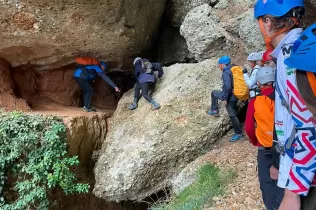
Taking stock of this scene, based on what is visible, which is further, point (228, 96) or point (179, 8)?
point (179, 8)

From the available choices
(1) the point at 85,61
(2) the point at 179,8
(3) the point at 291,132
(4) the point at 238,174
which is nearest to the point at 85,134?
(1) the point at 85,61

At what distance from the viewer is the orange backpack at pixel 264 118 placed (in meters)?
2.29

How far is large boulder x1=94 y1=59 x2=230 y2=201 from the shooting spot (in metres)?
6.28

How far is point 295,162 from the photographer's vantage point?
4.84ft

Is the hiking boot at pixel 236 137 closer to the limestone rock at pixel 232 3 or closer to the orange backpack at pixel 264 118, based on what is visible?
the orange backpack at pixel 264 118

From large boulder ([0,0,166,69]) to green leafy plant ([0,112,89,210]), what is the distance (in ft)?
6.48

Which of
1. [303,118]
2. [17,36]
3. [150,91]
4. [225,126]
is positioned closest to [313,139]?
[303,118]

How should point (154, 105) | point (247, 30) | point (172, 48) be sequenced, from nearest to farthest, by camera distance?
point (154, 105) < point (247, 30) < point (172, 48)

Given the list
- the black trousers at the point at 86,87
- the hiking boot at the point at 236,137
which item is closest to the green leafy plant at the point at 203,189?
the hiking boot at the point at 236,137

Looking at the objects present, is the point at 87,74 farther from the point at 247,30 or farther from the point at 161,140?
the point at 247,30

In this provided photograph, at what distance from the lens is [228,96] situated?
5.93 metres

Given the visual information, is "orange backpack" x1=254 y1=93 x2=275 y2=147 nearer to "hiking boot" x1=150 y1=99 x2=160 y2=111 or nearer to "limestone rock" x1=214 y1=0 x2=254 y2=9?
"hiking boot" x1=150 y1=99 x2=160 y2=111

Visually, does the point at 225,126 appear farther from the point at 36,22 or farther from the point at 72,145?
the point at 36,22

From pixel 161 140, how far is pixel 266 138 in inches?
165
